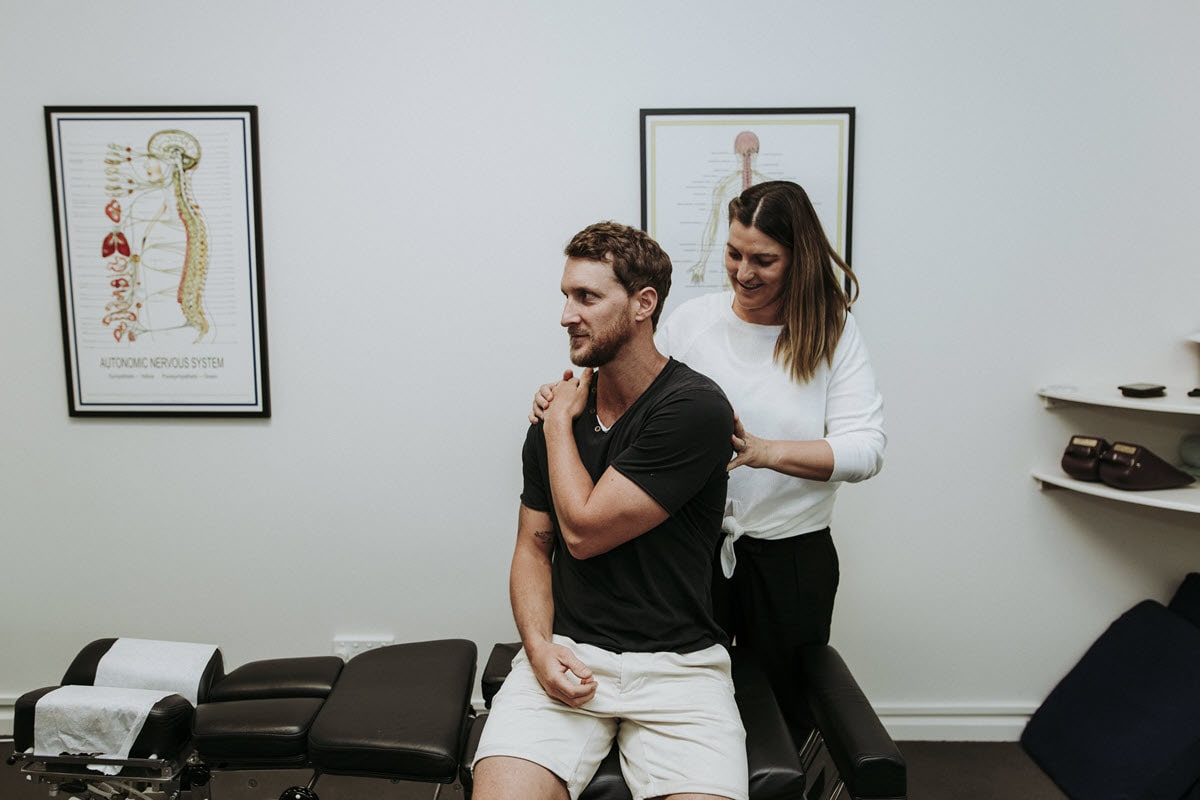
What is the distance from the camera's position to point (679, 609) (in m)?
1.46

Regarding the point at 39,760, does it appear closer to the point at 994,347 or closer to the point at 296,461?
the point at 296,461

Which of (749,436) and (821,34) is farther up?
(821,34)

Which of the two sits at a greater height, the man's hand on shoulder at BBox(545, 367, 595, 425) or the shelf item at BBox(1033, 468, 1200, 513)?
the man's hand on shoulder at BBox(545, 367, 595, 425)

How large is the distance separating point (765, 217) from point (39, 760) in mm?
1756

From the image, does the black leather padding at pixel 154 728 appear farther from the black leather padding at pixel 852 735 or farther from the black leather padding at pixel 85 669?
the black leather padding at pixel 852 735

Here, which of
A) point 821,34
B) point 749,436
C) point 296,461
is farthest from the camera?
point 296,461

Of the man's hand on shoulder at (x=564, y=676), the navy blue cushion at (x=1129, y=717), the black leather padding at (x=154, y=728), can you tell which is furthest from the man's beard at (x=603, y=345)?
the navy blue cushion at (x=1129, y=717)

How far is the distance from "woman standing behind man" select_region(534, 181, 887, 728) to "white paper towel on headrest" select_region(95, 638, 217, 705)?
1106mm

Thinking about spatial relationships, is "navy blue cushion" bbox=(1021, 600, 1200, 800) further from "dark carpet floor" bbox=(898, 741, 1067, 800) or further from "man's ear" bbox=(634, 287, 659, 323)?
"man's ear" bbox=(634, 287, 659, 323)

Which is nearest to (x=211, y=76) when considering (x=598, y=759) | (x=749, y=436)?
(x=749, y=436)

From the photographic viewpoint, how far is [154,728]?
1.56 meters

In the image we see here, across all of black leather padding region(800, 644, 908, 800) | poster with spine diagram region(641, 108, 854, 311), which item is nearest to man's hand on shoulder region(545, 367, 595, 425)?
black leather padding region(800, 644, 908, 800)

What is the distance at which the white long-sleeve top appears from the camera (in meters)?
1.68

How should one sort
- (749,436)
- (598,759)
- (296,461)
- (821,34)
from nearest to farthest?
(598,759)
(749,436)
(821,34)
(296,461)
